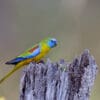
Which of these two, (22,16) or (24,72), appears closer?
(24,72)

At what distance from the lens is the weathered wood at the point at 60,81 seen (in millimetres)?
2844

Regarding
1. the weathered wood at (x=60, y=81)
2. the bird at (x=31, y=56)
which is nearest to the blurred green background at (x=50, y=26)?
the bird at (x=31, y=56)

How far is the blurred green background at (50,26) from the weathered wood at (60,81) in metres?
3.00

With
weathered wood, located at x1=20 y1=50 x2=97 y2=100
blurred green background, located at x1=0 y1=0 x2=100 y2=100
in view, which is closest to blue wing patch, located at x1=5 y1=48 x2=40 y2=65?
weathered wood, located at x1=20 y1=50 x2=97 y2=100

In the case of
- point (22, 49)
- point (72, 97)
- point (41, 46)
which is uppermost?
point (22, 49)

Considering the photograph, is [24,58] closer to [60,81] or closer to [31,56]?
[31,56]

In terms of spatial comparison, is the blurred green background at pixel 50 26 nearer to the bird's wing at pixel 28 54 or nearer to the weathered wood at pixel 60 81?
the bird's wing at pixel 28 54

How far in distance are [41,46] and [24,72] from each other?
0.83 metres

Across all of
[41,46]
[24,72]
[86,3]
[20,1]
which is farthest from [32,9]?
[24,72]

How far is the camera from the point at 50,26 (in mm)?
6457

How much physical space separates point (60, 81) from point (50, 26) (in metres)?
3.64

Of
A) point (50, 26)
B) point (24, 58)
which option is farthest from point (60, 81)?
point (50, 26)

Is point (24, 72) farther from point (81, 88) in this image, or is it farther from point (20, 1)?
point (20, 1)

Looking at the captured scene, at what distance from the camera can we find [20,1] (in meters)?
6.84
